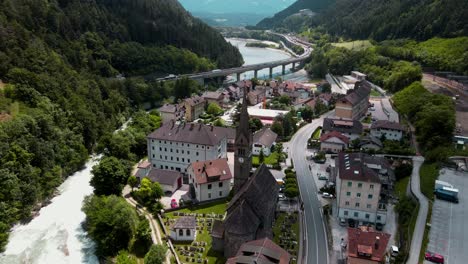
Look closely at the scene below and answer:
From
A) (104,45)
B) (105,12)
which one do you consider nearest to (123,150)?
(104,45)

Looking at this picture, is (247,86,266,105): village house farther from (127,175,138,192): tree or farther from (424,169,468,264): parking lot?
(424,169,468,264): parking lot

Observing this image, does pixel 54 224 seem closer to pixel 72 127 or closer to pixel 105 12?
pixel 72 127

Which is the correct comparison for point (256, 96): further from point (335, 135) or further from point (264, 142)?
point (335, 135)

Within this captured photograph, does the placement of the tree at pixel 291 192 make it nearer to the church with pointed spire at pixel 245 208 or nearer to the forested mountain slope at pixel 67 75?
the church with pointed spire at pixel 245 208

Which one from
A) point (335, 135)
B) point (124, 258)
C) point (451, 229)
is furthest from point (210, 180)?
point (451, 229)

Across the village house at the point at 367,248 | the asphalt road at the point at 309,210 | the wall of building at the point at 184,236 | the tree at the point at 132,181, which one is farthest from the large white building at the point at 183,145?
the village house at the point at 367,248
